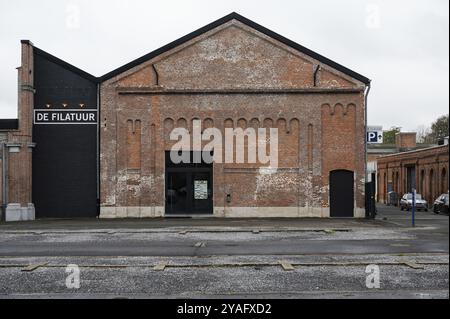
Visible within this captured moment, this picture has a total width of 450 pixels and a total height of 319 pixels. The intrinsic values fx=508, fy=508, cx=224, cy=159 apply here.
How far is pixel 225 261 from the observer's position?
40.3ft

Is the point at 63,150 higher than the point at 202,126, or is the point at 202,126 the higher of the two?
the point at 202,126

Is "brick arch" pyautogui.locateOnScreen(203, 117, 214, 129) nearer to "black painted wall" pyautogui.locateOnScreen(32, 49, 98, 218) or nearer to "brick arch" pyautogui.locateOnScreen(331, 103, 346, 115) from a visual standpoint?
"black painted wall" pyautogui.locateOnScreen(32, 49, 98, 218)

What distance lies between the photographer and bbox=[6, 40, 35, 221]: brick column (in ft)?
85.1

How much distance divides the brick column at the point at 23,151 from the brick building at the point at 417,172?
81.4 feet

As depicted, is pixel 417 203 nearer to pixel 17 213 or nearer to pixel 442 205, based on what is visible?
pixel 442 205

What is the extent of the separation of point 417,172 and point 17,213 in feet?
107

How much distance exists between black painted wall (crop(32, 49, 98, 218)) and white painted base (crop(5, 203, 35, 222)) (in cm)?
95

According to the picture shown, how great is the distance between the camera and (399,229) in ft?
68.1

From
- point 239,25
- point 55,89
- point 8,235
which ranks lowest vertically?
point 8,235

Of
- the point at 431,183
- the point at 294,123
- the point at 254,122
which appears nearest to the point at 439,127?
the point at 431,183
